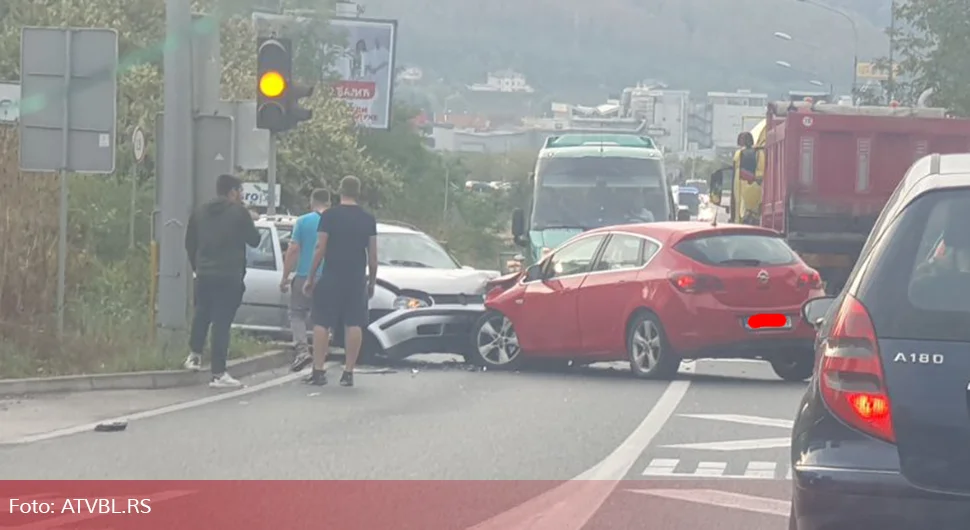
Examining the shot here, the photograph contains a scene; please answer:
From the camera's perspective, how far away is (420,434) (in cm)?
1182

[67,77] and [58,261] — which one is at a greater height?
[67,77]

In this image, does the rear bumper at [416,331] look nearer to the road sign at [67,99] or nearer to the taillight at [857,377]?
the road sign at [67,99]

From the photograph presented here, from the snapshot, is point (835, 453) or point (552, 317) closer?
point (835, 453)

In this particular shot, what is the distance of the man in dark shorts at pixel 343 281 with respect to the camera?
50.8ft

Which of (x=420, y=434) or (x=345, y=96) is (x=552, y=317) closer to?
(x=420, y=434)

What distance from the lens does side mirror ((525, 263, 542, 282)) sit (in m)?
17.9

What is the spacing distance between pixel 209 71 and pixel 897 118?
11.2 meters

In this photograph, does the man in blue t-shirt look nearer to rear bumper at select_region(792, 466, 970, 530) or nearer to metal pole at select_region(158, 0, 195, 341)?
metal pole at select_region(158, 0, 195, 341)

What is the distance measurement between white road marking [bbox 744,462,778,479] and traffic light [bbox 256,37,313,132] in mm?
8193

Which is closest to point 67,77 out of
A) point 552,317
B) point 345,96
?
point 552,317

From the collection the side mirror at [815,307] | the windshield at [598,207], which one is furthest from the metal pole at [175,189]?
the windshield at [598,207]

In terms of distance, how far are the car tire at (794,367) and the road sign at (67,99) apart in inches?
244

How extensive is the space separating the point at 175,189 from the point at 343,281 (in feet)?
6.70

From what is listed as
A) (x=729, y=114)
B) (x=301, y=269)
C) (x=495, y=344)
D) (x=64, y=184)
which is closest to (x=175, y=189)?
(x=64, y=184)
